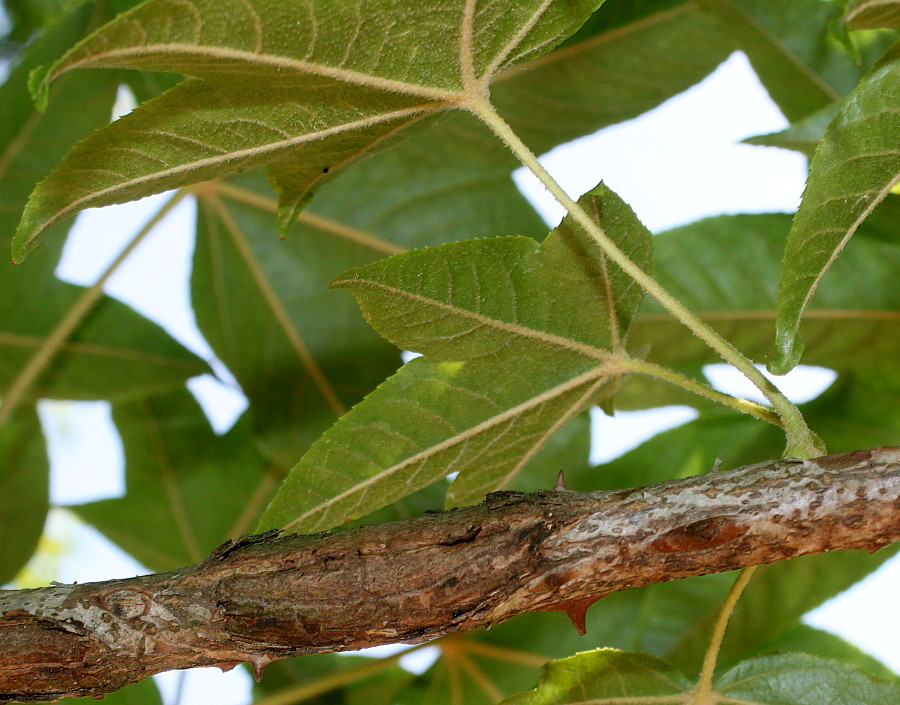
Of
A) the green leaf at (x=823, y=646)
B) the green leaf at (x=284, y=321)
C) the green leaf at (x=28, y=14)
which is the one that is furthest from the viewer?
the green leaf at (x=28, y=14)

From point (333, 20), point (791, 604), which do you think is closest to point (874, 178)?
point (333, 20)

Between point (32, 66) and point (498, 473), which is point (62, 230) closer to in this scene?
point (32, 66)

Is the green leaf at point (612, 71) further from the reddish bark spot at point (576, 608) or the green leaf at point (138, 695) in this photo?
the green leaf at point (138, 695)

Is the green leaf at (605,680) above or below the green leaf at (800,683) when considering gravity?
above

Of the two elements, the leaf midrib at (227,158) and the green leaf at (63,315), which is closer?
the leaf midrib at (227,158)

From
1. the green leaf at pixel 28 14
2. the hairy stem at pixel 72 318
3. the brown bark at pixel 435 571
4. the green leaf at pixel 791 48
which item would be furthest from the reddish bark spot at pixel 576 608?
the green leaf at pixel 28 14

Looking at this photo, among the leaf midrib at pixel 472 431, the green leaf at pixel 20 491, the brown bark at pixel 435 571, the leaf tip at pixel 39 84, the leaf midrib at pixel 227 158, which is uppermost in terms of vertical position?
the green leaf at pixel 20 491

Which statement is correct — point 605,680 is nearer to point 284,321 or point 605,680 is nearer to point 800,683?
point 800,683

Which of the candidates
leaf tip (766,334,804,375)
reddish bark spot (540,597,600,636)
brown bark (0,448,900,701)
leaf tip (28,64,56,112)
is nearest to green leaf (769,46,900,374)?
leaf tip (766,334,804,375)
